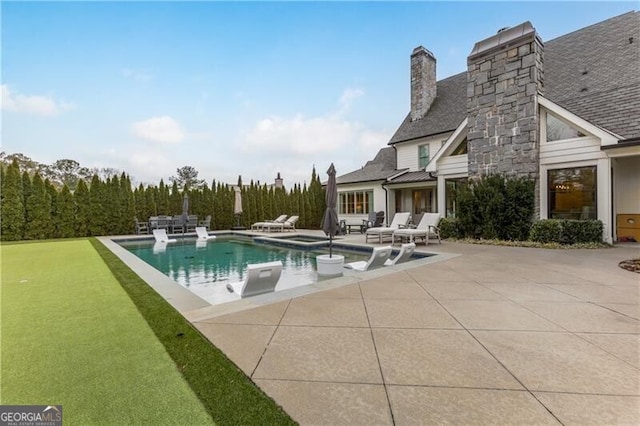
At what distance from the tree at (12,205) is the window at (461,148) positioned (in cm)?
1963

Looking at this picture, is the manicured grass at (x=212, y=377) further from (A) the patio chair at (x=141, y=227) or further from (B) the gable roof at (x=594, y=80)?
(A) the patio chair at (x=141, y=227)

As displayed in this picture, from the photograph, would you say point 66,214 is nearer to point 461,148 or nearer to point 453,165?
point 453,165

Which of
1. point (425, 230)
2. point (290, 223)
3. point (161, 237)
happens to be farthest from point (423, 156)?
point (161, 237)

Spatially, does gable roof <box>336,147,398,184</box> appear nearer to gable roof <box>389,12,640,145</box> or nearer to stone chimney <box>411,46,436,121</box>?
gable roof <box>389,12,640,145</box>

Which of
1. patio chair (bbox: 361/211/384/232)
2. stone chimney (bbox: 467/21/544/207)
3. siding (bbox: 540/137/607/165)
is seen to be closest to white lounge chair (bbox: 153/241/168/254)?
patio chair (bbox: 361/211/384/232)

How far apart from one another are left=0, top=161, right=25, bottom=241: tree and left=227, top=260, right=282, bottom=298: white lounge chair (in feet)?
49.8

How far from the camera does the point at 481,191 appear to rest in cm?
1029

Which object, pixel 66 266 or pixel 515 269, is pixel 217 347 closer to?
pixel 515 269

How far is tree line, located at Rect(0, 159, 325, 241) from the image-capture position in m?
13.8

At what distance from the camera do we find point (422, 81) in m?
17.8

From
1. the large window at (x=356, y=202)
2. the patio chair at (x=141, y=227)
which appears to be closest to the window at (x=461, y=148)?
the large window at (x=356, y=202)

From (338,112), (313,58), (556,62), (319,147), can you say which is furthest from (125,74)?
(556,62)

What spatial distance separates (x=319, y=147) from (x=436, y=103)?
917cm

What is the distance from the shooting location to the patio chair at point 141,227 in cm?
1565
